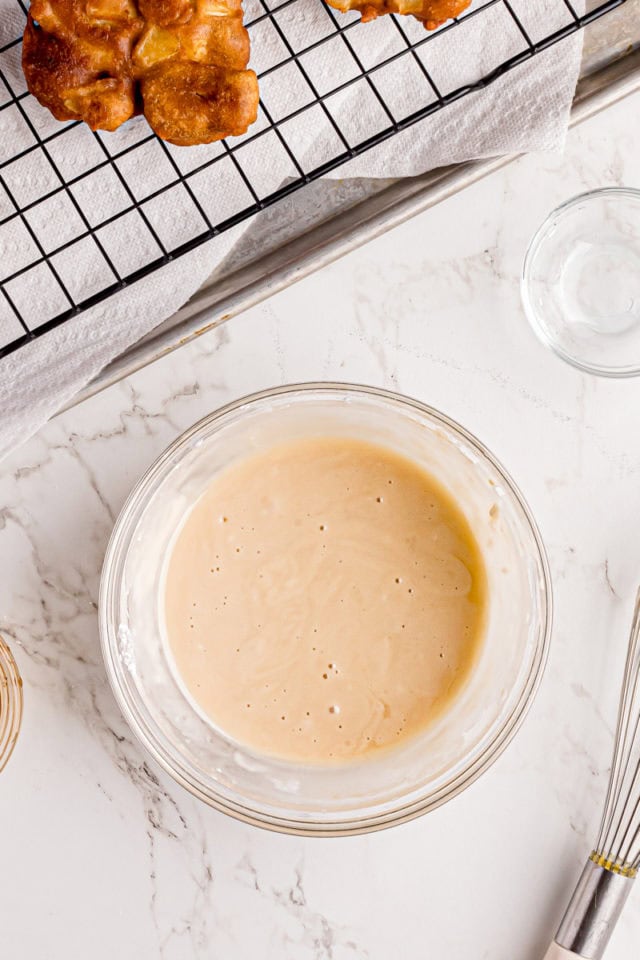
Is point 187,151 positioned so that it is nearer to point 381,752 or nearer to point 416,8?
point 416,8

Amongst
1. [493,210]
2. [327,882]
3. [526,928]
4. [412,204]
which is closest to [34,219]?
[412,204]

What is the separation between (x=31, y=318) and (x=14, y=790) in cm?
74

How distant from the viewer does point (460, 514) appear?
145 centimetres

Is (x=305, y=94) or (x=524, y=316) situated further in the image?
(x=524, y=316)

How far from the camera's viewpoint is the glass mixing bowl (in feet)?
4.57

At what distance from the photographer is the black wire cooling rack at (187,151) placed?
133cm

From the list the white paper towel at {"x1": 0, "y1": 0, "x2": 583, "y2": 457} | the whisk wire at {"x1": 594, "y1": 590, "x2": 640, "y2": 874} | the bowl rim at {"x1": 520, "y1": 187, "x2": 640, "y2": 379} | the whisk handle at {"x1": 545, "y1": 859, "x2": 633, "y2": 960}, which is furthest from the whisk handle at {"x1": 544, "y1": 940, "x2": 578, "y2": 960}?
the white paper towel at {"x1": 0, "y1": 0, "x2": 583, "y2": 457}

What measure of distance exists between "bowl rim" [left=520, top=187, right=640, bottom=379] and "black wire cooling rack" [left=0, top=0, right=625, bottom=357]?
0.76 feet

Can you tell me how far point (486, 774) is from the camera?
1471mm

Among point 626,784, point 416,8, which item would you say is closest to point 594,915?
point 626,784

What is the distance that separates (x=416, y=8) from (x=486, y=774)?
113 centimetres

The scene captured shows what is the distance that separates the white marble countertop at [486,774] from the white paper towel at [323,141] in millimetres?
70

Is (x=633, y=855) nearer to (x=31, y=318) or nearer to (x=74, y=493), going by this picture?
(x=74, y=493)

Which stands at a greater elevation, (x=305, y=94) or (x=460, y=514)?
(x=305, y=94)
